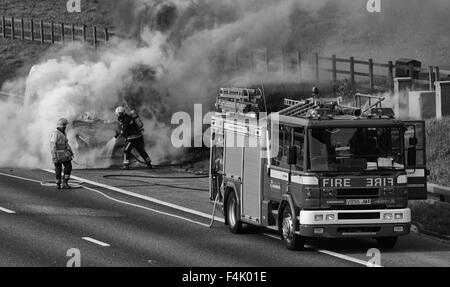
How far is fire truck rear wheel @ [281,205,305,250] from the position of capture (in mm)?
20422

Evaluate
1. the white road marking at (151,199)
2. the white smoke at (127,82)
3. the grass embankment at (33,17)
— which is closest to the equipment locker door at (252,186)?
the white road marking at (151,199)

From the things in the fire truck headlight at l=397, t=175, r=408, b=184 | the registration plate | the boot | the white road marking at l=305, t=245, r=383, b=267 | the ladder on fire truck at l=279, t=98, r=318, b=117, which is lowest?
the white road marking at l=305, t=245, r=383, b=267

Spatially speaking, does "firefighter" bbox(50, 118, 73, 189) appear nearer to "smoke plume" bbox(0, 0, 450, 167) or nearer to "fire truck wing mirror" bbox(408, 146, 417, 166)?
"smoke plume" bbox(0, 0, 450, 167)

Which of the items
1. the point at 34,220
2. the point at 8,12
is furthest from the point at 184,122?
the point at 8,12

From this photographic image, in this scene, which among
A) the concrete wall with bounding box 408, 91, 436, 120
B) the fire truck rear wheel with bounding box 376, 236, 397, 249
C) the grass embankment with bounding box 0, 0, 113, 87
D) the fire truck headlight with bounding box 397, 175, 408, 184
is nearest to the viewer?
the fire truck headlight with bounding box 397, 175, 408, 184

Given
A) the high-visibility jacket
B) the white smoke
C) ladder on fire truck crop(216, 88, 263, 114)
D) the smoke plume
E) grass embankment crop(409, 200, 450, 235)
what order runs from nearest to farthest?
ladder on fire truck crop(216, 88, 263, 114) < grass embankment crop(409, 200, 450, 235) < the high-visibility jacket < the white smoke < the smoke plume

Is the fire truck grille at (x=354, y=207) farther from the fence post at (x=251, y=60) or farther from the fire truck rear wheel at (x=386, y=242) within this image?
the fence post at (x=251, y=60)

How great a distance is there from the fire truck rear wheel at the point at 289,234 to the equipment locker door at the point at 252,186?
41.1 inches

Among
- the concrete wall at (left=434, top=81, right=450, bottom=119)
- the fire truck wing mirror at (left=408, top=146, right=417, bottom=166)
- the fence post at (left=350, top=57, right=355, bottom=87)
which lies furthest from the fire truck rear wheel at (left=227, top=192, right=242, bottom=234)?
the fence post at (left=350, top=57, right=355, bottom=87)

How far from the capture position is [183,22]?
38562 mm

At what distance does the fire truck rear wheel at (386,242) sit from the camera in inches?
827

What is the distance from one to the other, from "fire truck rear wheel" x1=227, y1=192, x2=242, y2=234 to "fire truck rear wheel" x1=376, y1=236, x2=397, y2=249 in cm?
308

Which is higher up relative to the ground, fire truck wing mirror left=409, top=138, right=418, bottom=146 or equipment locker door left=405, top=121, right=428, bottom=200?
fire truck wing mirror left=409, top=138, right=418, bottom=146

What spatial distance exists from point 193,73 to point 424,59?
20266mm
